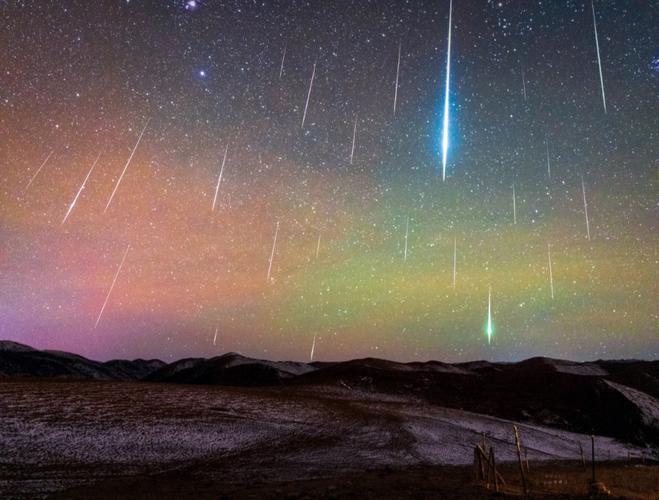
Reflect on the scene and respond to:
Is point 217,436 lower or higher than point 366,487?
higher

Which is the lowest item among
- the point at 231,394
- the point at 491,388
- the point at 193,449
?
the point at 193,449

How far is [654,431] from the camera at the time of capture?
2211 inches

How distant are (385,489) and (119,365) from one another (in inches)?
7132

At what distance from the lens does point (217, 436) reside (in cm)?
3203

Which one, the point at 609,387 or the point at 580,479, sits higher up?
the point at 609,387

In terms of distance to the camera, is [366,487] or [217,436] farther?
[217,436]

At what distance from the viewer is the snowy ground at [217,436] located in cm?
2484

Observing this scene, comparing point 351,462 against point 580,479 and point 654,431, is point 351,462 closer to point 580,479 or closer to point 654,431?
point 580,479

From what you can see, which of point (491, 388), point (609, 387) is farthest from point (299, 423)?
point (609, 387)

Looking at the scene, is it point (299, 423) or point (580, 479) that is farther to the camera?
point (299, 423)

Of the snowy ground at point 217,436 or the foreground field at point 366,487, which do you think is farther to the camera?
the snowy ground at point 217,436

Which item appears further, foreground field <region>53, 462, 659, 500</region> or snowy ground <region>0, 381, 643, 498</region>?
snowy ground <region>0, 381, 643, 498</region>

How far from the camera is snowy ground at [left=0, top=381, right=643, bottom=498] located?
2484 cm

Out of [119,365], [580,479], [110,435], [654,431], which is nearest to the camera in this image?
[580,479]
